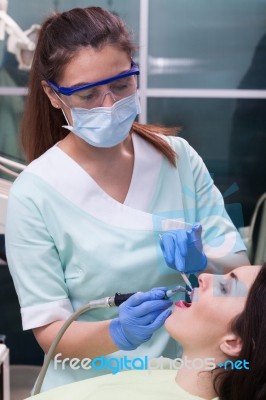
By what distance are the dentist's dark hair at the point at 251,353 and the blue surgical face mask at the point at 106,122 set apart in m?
0.44

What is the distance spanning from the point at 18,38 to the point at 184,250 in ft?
6.75

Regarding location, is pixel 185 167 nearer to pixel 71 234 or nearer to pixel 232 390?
pixel 71 234

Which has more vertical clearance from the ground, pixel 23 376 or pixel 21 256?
pixel 21 256

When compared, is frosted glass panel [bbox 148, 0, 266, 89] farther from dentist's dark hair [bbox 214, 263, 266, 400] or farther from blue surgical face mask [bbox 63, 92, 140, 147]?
dentist's dark hair [bbox 214, 263, 266, 400]

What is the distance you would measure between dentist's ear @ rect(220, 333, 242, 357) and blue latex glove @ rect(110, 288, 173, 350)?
143mm

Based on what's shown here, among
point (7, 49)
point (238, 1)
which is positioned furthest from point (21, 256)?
point (238, 1)

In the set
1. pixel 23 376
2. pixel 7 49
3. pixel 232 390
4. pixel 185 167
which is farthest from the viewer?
pixel 7 49

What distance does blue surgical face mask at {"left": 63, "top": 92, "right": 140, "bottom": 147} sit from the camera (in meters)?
1.67

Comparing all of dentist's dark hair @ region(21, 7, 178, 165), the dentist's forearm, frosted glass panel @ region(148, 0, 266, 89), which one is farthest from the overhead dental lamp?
the dentist's forearm

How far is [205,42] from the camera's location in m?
3.62

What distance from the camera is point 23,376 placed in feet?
10.7

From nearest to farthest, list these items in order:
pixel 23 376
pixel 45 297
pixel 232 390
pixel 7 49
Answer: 1. pixel 232 390
2. pixel 45 297
3. pixel 23 376
4. pixel 7 49

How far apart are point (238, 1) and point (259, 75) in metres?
0.35

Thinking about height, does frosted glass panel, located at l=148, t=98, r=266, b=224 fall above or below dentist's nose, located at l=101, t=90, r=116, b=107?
below
